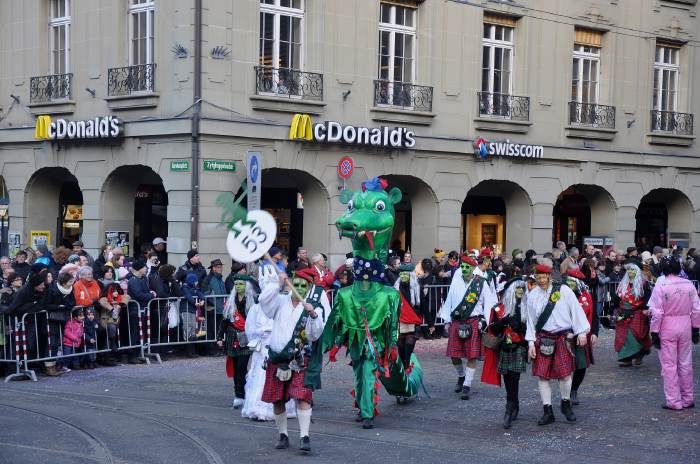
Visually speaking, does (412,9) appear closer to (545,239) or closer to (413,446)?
(545,239)

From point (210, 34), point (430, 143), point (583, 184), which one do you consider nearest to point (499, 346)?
point (210, 34)

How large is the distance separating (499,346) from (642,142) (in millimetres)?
18697

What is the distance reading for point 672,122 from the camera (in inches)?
1166

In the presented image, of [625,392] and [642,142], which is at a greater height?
[642,142]

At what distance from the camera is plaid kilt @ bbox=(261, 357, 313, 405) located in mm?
10328

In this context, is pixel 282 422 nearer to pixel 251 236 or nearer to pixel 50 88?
pixel 251 236

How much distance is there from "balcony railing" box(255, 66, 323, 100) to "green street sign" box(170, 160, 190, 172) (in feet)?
6.85

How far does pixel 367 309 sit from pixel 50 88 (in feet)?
48.2

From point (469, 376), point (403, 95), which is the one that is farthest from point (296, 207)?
point (469, 376)

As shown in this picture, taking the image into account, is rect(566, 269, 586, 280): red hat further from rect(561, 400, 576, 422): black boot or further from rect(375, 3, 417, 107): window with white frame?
rect(375, 3, 417, 107): window with white frame

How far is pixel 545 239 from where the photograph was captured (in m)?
27.4

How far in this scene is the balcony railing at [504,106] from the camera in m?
25.8

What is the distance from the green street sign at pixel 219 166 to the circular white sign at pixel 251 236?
1153 centimetres

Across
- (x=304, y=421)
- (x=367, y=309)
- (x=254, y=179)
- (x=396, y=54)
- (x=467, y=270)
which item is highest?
(x=396, y=54)
